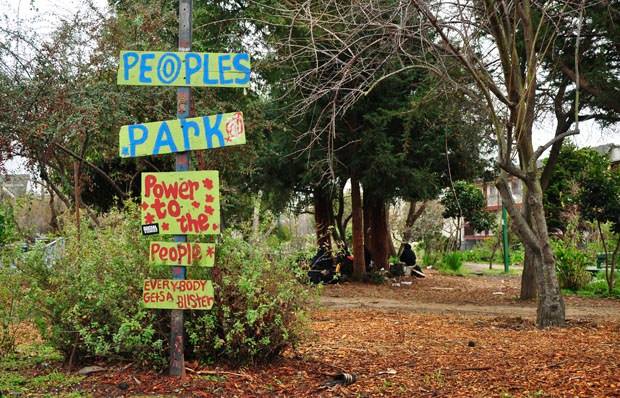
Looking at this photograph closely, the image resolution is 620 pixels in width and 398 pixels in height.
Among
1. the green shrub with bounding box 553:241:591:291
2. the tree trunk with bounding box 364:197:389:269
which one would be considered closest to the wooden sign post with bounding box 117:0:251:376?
the green shrub with bounding box 553:241:591:291

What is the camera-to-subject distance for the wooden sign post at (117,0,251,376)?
5.26 m

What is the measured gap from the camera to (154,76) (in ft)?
17.6

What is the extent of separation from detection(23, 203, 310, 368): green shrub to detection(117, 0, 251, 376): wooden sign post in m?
0.24

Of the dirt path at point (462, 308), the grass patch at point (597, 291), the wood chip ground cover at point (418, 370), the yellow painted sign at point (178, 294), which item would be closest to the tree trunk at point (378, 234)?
the grass patch at point (597, 291)

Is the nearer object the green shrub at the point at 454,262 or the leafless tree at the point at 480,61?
the leafless tree at the point at 480,61

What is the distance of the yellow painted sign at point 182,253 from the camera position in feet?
17.3

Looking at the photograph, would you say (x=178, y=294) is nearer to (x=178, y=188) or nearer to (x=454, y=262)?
(x=178, y=188)

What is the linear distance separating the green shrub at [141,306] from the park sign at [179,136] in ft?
2.48

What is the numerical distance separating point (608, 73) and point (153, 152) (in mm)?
8860

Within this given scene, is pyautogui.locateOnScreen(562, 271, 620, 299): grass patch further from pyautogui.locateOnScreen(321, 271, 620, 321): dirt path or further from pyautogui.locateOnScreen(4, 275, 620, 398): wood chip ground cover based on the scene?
pyautogui.locateOnScreen(4, 275, 620, 398): wood chip ground cover

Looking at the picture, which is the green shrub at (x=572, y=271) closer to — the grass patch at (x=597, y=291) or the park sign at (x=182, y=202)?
the grass patch at (x=597, y=291)

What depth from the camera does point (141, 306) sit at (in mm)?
5387

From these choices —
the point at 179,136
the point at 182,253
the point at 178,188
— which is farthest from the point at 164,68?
the point at 182,253

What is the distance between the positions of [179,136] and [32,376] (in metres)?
2.34
